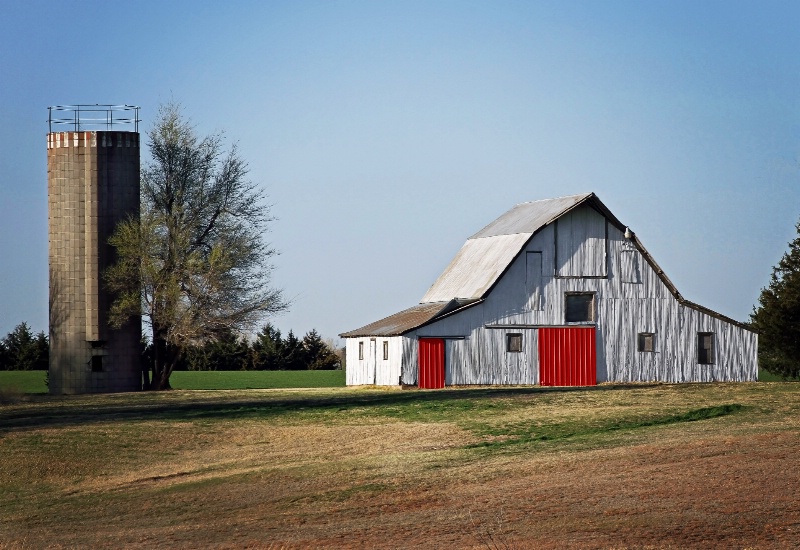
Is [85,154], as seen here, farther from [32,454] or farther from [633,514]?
[633,514]

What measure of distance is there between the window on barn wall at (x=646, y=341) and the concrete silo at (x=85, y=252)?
22.4 metres

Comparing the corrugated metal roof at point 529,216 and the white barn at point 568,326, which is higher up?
the corrugated metal roof at point 529,216

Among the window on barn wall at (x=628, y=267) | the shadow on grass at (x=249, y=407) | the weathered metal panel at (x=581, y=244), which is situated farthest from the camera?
the window on barn wall at (x=628, y=267)

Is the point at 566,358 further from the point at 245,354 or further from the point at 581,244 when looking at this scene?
the point at 245,354

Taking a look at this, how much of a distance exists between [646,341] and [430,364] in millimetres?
9512

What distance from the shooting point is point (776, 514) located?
632 inches

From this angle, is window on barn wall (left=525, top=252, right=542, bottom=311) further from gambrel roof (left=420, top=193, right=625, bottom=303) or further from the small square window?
the small square window

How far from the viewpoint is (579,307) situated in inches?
2036

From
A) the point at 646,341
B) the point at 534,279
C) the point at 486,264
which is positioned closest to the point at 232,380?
the point at 486,264

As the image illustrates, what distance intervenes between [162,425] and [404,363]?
1697 cm

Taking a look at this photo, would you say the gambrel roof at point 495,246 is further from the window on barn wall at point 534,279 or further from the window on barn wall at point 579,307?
the window on barn wall at point 579,307

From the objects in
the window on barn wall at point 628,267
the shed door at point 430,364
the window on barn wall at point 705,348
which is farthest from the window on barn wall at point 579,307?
the shed door at point 430,364

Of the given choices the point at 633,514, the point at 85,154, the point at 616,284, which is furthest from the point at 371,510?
the point at 85,154

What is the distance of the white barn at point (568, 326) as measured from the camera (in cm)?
4994
